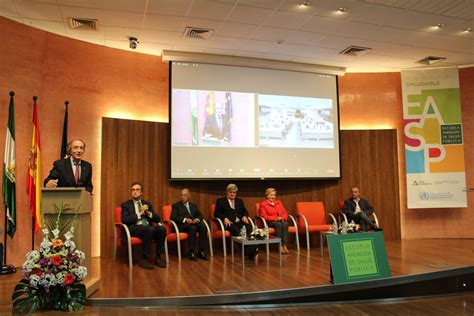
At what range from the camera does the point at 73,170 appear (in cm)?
413

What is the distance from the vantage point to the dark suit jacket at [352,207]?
6793 millimetres

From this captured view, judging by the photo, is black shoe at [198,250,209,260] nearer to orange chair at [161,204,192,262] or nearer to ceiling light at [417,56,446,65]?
orange chair at [161,204,192,262]

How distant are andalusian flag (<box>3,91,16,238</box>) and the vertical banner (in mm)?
6366

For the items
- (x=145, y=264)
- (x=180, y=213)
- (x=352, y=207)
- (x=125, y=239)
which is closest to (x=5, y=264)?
(x=125, y=239)

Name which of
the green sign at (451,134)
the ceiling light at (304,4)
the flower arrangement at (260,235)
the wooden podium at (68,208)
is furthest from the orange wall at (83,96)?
the ceiling light at (304,4)

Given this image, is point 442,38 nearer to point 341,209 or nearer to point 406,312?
point 341,209

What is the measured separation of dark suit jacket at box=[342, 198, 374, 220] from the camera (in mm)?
6793

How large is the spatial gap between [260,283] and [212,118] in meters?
3.23

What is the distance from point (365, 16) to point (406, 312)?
3688 mm

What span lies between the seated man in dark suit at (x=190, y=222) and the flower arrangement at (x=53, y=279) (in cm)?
227

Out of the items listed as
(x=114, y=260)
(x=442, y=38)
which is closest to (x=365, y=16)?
(x=442, y=38)

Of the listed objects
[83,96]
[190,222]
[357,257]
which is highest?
[83,96]

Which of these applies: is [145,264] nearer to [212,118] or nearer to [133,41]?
[212,118]

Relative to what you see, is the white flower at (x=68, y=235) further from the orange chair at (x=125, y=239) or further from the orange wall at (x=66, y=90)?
the orange wall at (x=66, y=90)
